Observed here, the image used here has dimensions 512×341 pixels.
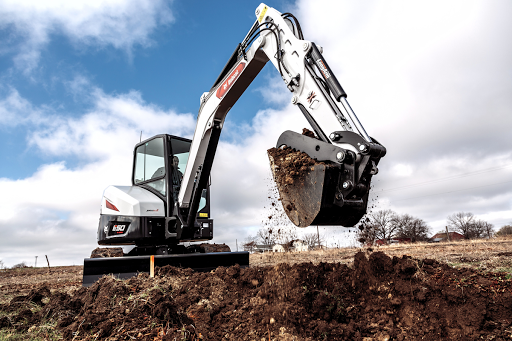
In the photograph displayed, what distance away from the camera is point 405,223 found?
45438mm

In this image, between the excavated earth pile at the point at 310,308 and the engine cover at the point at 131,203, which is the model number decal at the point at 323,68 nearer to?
the excavated earth pile at the point at 310,308

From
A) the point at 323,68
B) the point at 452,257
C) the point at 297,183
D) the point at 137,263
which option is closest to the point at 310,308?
the point at 297,183

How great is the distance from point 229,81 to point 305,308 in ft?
13.6

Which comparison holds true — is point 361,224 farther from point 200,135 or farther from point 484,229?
point 484,229

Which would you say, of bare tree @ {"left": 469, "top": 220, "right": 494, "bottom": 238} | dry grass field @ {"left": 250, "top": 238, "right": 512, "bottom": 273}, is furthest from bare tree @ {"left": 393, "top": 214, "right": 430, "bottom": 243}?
dry grass field @ {"left": 250, "top": 238, "right": 512, "bottom": 273}

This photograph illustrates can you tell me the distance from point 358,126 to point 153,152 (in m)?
5.02

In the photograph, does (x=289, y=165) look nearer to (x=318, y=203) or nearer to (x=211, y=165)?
(x=318, y=203)

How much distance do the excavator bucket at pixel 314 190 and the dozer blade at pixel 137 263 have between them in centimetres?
344

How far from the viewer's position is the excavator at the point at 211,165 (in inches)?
142

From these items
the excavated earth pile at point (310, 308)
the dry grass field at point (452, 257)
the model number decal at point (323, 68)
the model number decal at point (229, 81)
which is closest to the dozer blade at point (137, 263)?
the excavated earth pile at point (310, 308)

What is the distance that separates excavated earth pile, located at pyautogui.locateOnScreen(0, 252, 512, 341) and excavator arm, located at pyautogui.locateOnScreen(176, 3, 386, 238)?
2.39ft

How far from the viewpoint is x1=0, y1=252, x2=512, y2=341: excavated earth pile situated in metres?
3.11

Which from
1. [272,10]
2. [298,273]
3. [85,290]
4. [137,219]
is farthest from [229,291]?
[272,10]

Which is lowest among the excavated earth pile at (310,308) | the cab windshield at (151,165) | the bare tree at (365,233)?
the excavated earth pile at (310,308)
